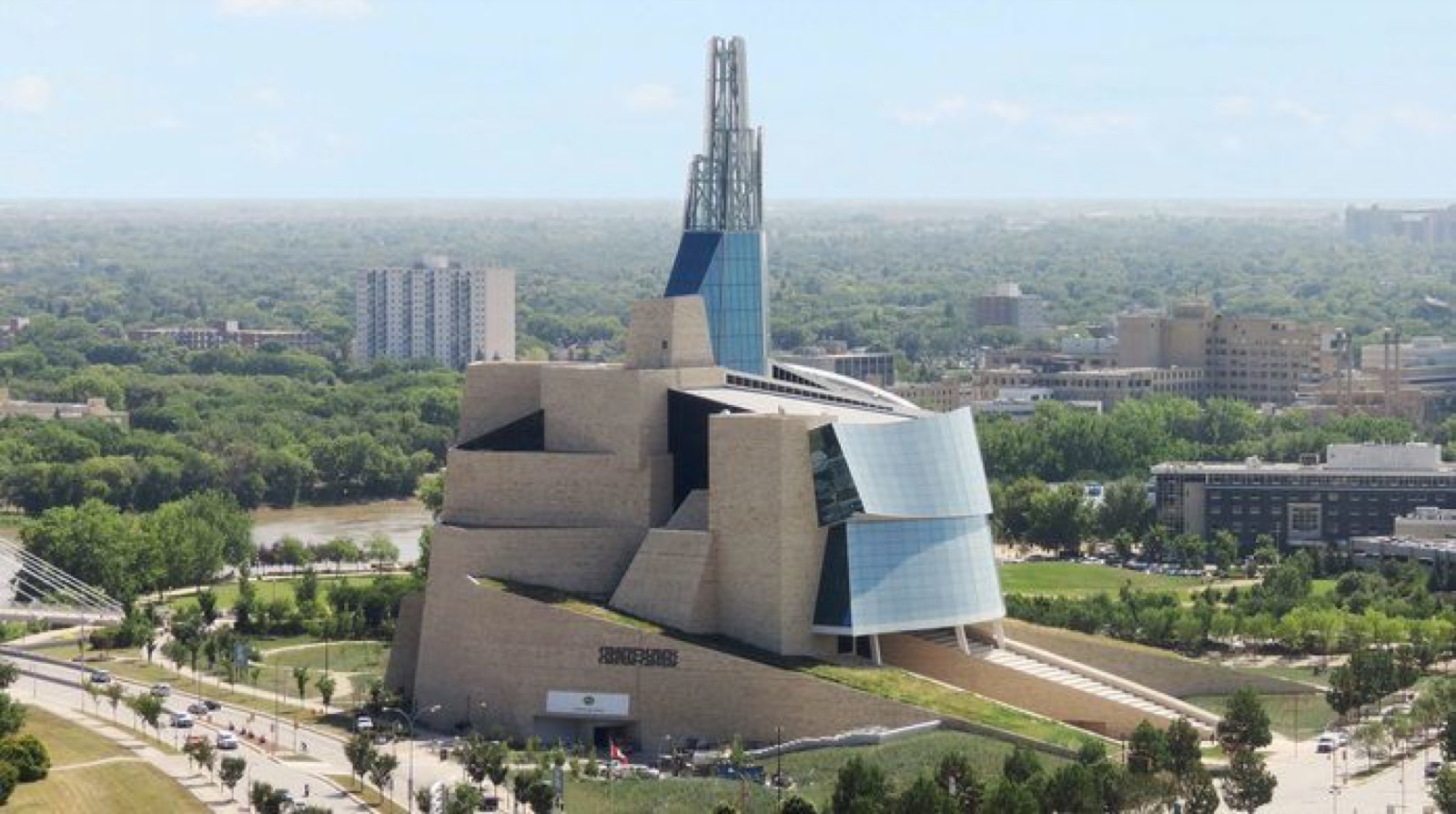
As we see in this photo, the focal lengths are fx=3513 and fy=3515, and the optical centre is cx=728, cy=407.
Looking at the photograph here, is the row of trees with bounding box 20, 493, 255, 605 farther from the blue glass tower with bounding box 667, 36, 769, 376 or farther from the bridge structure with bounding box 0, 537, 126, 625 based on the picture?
the blue glass tower with bounding box 667, 36, 769, 376

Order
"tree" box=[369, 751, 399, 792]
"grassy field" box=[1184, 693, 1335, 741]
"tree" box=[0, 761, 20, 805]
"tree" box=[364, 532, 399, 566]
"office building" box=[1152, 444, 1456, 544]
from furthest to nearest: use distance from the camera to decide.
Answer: "tree" box=[364, 532, 399, 566], "office building" box=[1152, 444, 1456, 544], "grassy field" box=[1184, 693, 1335, 741], "tree" box=[369, 751, 399, 792], "tree" box=[0, 761, 20, 805]

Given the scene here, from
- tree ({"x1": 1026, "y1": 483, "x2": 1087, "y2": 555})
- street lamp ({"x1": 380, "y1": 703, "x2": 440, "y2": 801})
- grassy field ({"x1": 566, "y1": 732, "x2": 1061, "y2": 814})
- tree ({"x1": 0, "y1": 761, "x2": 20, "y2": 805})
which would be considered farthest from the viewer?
tree ({"x1": 1026, "y1": 483, "x2": 1087, "y2": 555})

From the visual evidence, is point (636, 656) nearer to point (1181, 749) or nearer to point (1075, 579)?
point (1181, 749)

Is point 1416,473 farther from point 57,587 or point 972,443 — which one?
point 57,587

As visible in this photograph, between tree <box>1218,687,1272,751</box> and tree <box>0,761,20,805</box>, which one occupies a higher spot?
tree <box>1218,687,1272,751</box>

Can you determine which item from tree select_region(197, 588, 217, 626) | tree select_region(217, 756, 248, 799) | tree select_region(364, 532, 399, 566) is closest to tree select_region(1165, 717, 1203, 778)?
tree select_region(217, 756, 248, 799)

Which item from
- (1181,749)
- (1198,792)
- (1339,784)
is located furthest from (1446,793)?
(1339,784)
